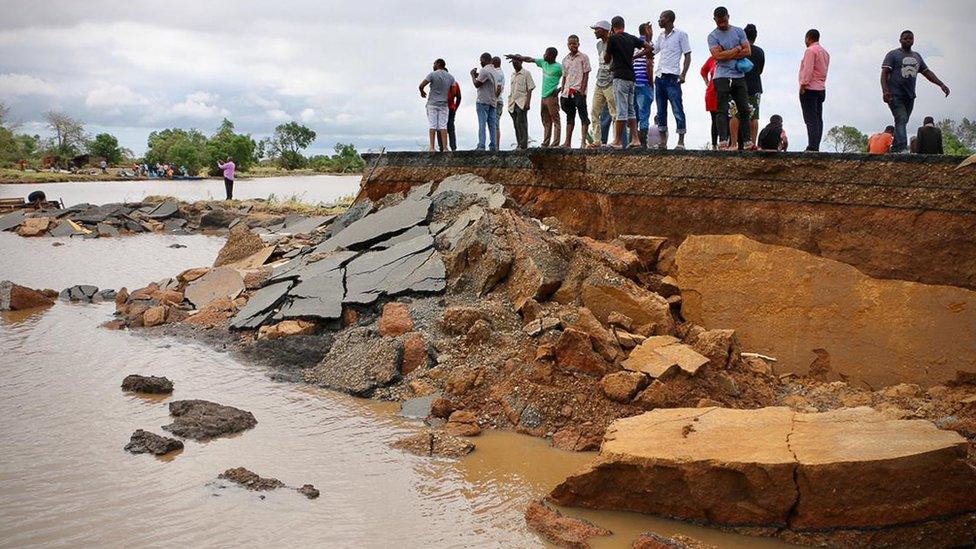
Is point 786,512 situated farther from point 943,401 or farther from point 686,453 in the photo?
point 943,401

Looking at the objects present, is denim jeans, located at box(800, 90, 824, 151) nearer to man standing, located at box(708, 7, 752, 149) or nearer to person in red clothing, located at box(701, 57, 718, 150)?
man standing, located at box(708, 7, 752, 149)

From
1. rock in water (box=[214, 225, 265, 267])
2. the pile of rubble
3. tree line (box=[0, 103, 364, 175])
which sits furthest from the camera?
tree line (box=[0, 103, 364, 175])

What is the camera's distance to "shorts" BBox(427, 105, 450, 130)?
1270cm

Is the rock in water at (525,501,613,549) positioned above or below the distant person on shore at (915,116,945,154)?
below

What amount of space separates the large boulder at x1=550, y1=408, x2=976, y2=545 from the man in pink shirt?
12.6ft

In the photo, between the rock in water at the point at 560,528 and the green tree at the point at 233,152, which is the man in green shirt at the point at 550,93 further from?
the green tree at the point at 233,152

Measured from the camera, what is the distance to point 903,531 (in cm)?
448

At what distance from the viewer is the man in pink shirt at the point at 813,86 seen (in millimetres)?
8203

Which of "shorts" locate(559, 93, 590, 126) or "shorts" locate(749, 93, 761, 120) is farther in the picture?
"shorts" locate(559, 93, 590, 126)

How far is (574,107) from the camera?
10.5m

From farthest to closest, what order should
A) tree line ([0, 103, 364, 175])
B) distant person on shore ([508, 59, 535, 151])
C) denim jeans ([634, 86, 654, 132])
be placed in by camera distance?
tree line ([0, 103, 364, 175]), distant person on shore ([508, 59, 535, 151]), denim jeans ([634, 86, 654, 132])

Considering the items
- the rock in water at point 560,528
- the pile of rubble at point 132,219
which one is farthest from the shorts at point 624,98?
the pile of rubble at point 132,219

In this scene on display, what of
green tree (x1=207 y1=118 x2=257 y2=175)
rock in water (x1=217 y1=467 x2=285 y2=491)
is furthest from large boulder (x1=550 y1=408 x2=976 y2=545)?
green tree (x1=207 y1=118 x2=257 y2=175)

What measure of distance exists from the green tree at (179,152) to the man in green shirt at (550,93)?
5327cm
